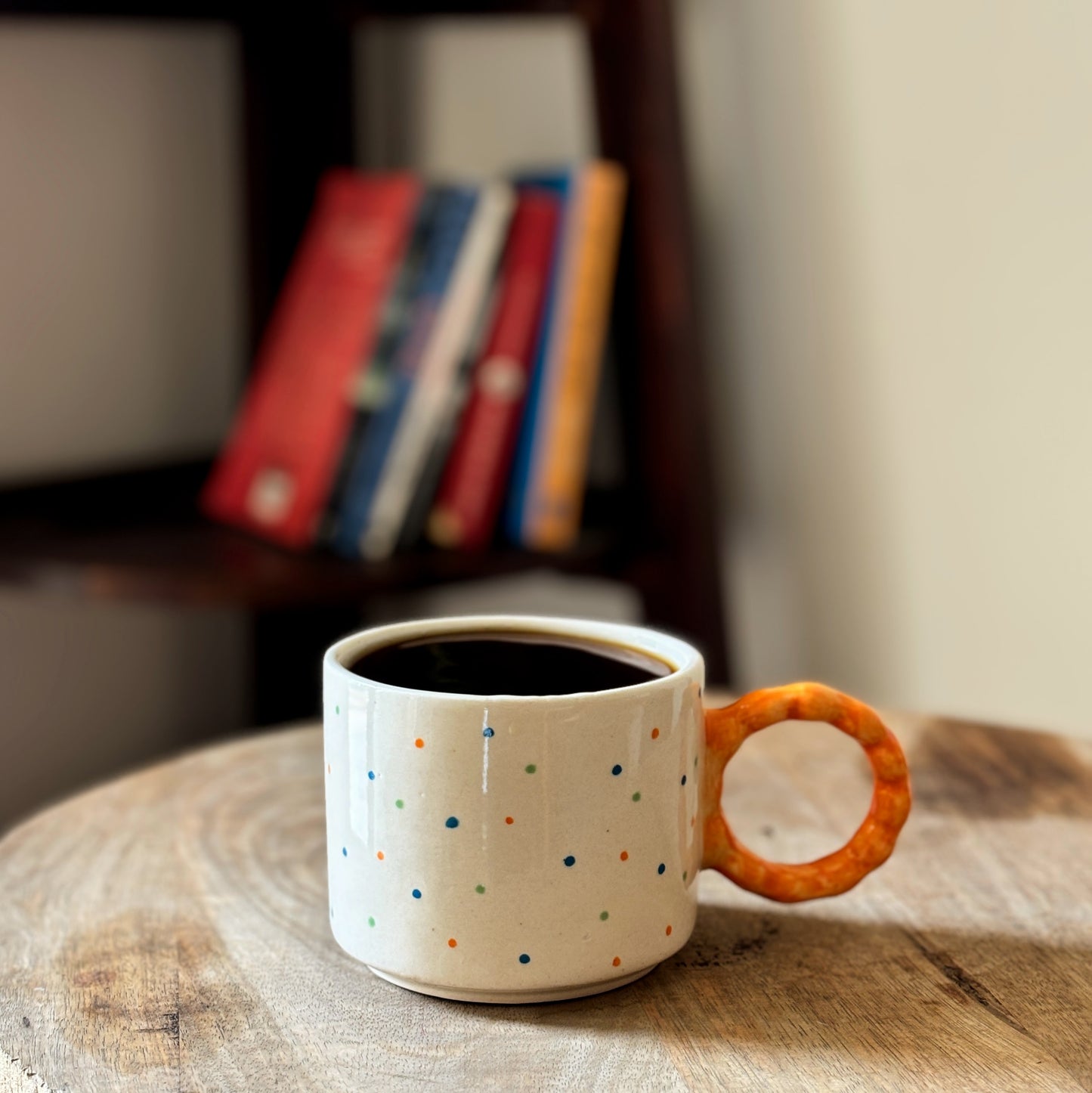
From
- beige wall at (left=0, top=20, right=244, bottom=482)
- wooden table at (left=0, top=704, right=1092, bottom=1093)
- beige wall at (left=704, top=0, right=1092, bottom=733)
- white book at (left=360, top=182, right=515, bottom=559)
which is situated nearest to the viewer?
wooden table at (left=0, top=704, right=1092, bottom=1093)

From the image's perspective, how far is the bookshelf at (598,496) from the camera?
911mm

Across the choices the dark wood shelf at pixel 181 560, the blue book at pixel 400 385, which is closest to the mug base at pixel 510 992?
the dark wood shelf at pixel 181 560

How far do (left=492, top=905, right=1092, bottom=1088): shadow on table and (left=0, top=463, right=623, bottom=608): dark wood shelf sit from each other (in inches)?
20.7

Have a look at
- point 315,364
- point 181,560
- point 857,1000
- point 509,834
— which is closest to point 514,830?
point 509,834

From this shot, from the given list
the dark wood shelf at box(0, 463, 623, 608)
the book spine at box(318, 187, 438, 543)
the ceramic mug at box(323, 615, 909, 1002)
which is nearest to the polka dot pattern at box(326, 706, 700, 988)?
the ceramic mug at box(323, 615, 909, 1002)

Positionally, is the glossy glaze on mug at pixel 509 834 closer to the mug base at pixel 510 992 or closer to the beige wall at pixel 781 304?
the mug base at pixel 510 992

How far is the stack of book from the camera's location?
3.29 feet

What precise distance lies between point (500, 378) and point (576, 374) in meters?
0.06

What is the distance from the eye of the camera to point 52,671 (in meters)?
1.18

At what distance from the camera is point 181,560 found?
936mm

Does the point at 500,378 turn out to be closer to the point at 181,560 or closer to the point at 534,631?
the point at 181,560

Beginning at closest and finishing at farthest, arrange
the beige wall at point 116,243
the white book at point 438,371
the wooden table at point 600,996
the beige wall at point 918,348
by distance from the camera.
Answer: the wooden table at point 600,996 < the beige wall at point 918,348 < the white book at point 438,371 < the beige wall at point 116,243

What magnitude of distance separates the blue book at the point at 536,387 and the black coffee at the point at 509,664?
0.60 meters

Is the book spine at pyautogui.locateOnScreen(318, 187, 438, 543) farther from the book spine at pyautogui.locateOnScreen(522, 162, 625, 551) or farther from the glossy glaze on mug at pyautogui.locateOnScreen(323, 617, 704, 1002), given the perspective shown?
the glossy glaze on mug at pyautogui.locateOnScreen(323, 617, 704, 1002)
